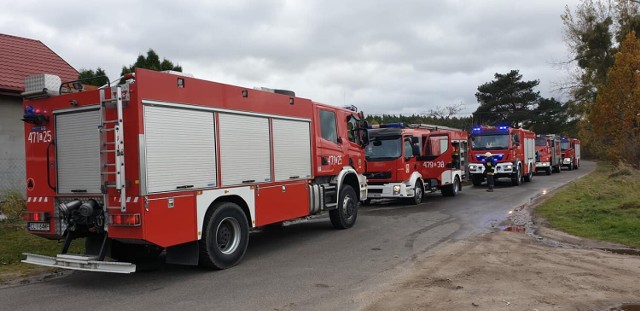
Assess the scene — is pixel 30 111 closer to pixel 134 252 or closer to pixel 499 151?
pixel 134 252

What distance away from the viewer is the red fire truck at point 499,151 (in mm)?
22656

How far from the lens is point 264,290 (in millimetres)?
6137

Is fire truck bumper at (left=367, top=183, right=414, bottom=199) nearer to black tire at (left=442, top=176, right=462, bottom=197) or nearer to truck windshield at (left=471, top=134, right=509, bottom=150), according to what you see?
black tire at (left=442, top=176, right=462, bottom=197)

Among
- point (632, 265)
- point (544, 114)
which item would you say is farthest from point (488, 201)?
point (544, 114)

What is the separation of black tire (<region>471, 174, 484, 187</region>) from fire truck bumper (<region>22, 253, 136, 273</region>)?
19917 millimetres

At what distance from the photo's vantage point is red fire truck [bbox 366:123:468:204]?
50.9 ft

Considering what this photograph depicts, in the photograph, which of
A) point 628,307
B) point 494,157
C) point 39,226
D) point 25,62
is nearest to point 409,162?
point 494,157

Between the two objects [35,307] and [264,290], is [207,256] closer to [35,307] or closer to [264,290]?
[264,290]

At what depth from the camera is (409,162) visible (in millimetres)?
16047

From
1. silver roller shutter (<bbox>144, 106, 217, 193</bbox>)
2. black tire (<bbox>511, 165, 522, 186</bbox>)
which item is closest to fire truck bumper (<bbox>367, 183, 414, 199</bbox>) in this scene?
silver roller shutter (<bbox>144, 106, 217, 193</bbox>)

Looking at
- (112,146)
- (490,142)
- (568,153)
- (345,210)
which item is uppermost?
(490,142)

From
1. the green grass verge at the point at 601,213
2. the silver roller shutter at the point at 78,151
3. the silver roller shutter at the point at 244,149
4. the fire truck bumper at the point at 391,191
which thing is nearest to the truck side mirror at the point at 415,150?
the fire truck bumper at the point at 391,191

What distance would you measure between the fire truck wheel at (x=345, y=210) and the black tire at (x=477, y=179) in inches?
541

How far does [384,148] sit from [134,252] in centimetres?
957
